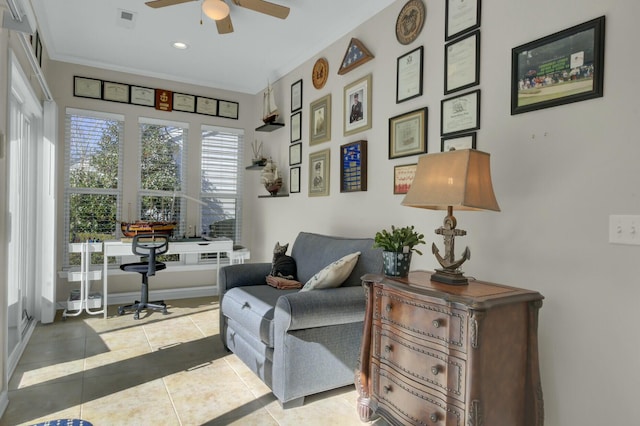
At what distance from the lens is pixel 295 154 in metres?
4.25

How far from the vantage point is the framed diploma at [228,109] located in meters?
5.19

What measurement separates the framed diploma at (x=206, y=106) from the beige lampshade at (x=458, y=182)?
3893 mm

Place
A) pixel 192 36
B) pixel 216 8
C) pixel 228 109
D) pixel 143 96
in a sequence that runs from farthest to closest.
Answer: pixel 228 109
pixel 143 96
pixel 192 36
pixel 216 8

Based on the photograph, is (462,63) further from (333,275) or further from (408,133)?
(333,275)

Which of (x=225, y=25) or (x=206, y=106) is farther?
(x=206, y=106)

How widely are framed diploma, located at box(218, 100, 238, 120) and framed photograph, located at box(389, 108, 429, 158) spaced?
2.94 metres

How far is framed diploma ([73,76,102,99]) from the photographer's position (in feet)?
14.4

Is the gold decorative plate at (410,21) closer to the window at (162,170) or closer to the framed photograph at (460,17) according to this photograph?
the framed photograph at (460,17)

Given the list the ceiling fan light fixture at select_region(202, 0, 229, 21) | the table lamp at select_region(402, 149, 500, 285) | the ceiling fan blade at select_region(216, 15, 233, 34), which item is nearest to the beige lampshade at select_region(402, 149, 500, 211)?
the table lamp at select_region(402, 149, 500, 285)

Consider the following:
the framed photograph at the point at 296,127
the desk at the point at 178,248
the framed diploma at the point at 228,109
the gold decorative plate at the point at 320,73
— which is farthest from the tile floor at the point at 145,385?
the framed diploma at the point at 228,109

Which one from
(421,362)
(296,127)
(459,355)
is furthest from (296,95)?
(459,355)

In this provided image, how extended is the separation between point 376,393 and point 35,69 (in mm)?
3533

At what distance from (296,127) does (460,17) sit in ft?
7.10

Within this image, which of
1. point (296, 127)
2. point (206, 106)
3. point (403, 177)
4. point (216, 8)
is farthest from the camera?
point (206, 106)
